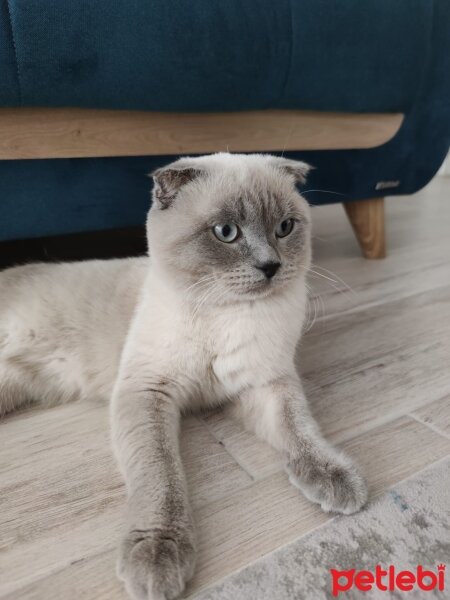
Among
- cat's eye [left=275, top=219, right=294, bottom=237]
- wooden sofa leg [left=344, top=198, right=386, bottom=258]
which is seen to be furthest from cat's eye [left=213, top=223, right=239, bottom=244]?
wooden sofa leg [left=344, top=198, right=386, bottom=258]

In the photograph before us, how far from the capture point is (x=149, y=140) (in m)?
1.51

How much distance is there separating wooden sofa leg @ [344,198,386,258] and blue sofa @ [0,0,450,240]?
0.20 m

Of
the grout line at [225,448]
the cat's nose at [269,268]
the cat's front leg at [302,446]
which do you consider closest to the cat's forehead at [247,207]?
the cat's nose at [269,268]

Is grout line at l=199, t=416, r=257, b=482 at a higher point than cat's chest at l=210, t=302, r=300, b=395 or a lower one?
lower

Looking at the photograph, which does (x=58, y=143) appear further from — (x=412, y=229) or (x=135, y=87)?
(x=412, y=229)

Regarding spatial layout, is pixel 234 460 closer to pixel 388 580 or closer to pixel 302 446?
pixel 302 446

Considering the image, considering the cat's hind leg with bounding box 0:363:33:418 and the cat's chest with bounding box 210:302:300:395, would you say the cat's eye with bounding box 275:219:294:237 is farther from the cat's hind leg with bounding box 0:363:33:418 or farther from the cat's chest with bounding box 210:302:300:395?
the cat's hind leg with bounding box 0:363:33:418

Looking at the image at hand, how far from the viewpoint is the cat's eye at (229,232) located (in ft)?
3.26

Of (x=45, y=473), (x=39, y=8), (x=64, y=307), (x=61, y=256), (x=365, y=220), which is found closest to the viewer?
(x=45, y=473)

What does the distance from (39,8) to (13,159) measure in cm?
42

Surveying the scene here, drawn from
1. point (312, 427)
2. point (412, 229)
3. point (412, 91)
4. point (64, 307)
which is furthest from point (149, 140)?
point (412, 229)

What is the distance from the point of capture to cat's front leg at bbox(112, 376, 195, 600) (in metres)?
0.70

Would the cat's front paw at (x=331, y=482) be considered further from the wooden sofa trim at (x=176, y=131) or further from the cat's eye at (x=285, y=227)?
the wooden sofa trim at (x=176, y=131)

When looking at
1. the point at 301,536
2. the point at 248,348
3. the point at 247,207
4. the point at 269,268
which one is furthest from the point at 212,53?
the point at 301,536
